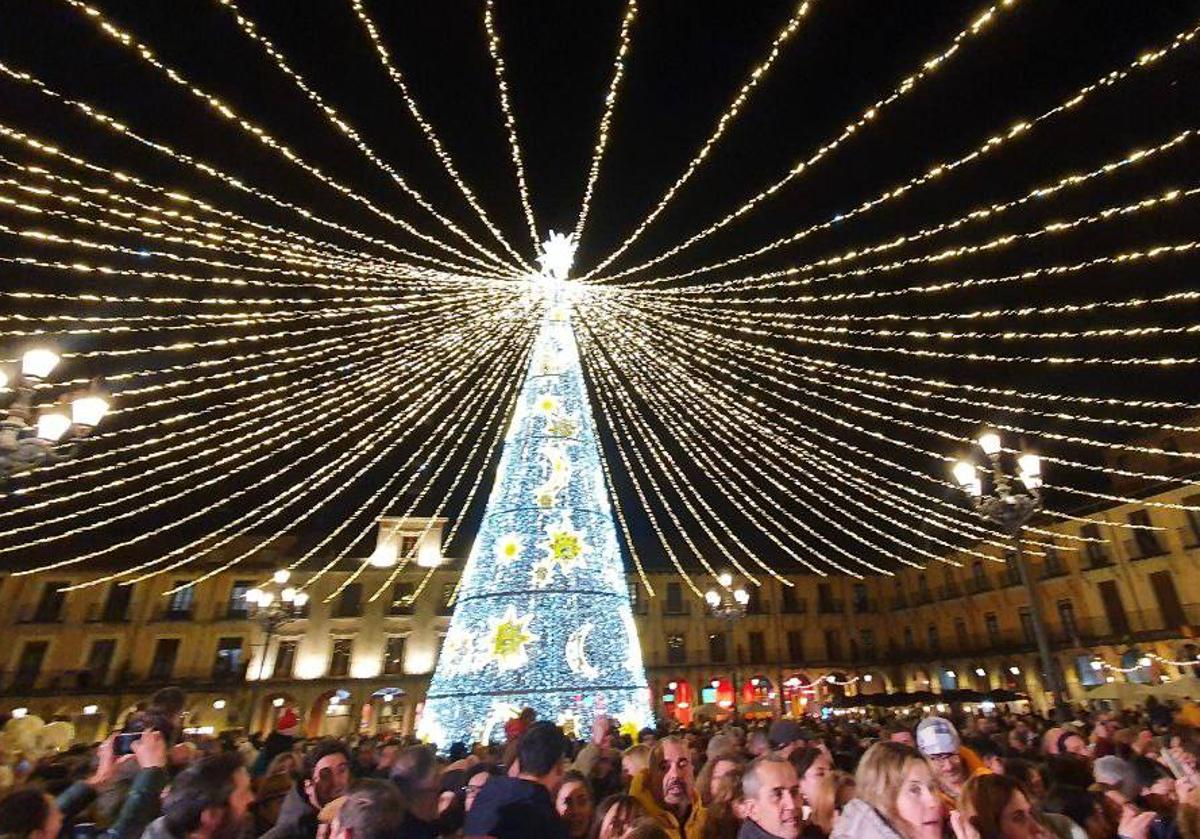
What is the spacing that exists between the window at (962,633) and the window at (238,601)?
1320 inches

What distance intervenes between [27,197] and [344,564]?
971 inches

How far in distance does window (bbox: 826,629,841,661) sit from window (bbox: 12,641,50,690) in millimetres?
36564

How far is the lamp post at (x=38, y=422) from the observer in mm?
6480

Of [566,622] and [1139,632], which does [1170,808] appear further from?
[1139,632]

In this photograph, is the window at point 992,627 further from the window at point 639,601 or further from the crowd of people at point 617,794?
the crowd of people at point 617,794

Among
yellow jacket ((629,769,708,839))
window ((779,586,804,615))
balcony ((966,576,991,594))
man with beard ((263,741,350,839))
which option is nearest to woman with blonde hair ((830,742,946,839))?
yellow jacket ((629,769,708,839))

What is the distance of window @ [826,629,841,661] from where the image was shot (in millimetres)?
37125

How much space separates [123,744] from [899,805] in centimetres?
418

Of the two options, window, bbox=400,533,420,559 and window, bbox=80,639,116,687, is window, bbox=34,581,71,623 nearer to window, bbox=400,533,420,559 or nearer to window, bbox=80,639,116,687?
window, bbox=80,639,116,687

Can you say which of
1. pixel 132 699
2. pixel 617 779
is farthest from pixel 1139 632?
pixel 132 699

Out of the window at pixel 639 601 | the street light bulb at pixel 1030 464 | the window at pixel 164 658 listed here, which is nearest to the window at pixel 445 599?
the window at pixel 639 601

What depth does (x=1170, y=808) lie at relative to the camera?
13.0 ft

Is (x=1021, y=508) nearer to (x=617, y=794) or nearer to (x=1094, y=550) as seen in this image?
(x=617, y=794)

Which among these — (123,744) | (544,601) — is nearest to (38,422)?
(123,744)
